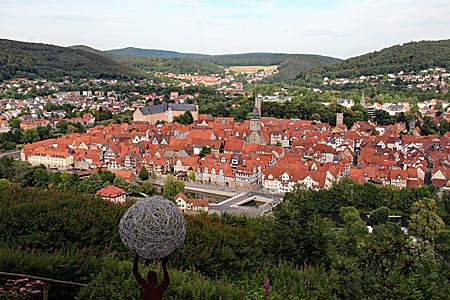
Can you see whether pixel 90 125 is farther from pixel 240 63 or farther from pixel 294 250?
pixel 240 63

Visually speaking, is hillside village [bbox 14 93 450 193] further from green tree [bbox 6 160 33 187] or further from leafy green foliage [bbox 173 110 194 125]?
leafy green foliage [bbox 173 110 194 125]

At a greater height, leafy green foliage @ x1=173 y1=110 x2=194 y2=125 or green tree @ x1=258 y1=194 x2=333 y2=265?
green tree @ x1=258 y1=194 x2=333 y2=265

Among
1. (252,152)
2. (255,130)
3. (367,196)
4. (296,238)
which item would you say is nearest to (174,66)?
(255,130)

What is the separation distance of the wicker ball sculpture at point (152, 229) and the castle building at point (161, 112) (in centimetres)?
4424

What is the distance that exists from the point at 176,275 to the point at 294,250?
217cm

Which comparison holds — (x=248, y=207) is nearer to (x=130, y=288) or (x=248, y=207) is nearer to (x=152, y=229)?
(x=130, y=288)

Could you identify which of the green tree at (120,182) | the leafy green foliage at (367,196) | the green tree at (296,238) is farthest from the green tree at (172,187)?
the green tree at (296,238)

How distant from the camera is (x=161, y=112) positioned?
4875cm

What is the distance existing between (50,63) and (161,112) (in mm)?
49192

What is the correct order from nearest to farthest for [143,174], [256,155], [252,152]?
[143,174] < [256,155] < [252,152]

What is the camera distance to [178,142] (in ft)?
109

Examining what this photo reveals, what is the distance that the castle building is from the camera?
46312 millimetres

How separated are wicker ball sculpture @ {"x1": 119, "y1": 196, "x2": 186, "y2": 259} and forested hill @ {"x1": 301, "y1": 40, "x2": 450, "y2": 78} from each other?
83.2 m

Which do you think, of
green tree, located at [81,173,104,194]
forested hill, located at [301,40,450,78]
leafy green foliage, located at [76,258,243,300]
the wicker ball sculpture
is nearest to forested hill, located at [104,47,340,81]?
forested hill, located at [301,40,450,78]
